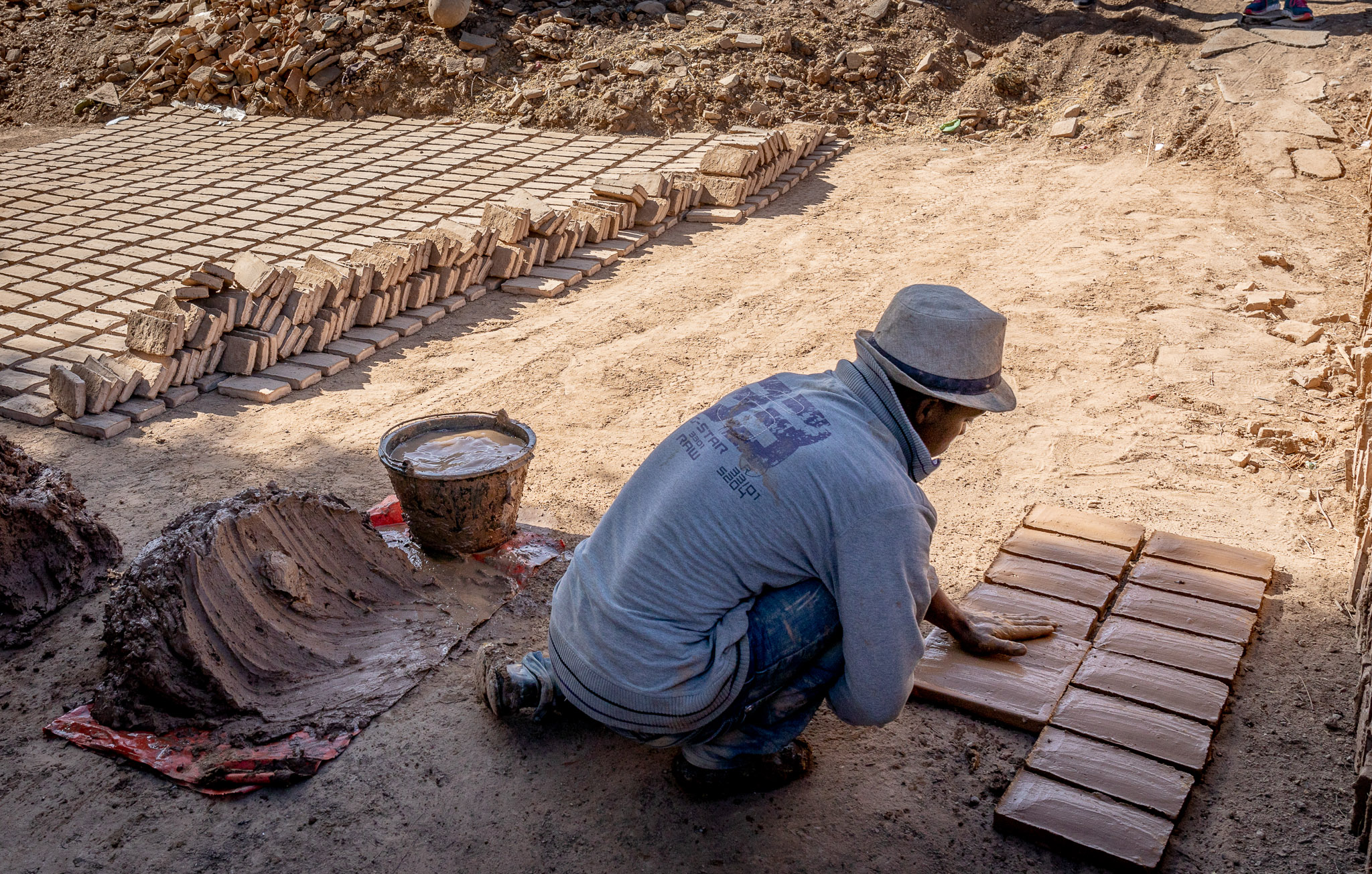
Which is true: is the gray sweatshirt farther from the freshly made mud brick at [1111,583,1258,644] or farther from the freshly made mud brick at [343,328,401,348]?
the freshly made mud brick at [343,328,401,348]

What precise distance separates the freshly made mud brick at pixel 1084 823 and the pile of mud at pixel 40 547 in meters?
3.33

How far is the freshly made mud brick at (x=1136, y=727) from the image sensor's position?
2.84 m

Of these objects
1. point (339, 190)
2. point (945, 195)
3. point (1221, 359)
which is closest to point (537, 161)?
point (339, 190)

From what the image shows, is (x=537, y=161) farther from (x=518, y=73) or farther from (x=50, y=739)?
(x=50, y=739)

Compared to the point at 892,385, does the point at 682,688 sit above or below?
below

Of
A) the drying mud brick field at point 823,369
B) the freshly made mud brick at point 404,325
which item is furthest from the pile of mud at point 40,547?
the freshly made mud brick at point 404,325

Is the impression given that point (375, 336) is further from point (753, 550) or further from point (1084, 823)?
point (1084, 823)

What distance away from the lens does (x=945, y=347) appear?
2322 mm

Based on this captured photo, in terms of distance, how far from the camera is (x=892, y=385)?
2412 mm

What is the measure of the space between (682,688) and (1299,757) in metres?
1.86

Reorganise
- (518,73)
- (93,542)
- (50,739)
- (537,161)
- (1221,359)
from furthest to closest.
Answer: (518,73)
(537,161)
(1221,359)
(93,542)
(50,739)

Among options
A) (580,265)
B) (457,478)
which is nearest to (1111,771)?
(457,478)

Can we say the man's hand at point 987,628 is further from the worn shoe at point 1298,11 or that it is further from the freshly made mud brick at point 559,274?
the worn shoe at point 1298,11

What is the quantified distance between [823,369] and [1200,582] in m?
2.42
